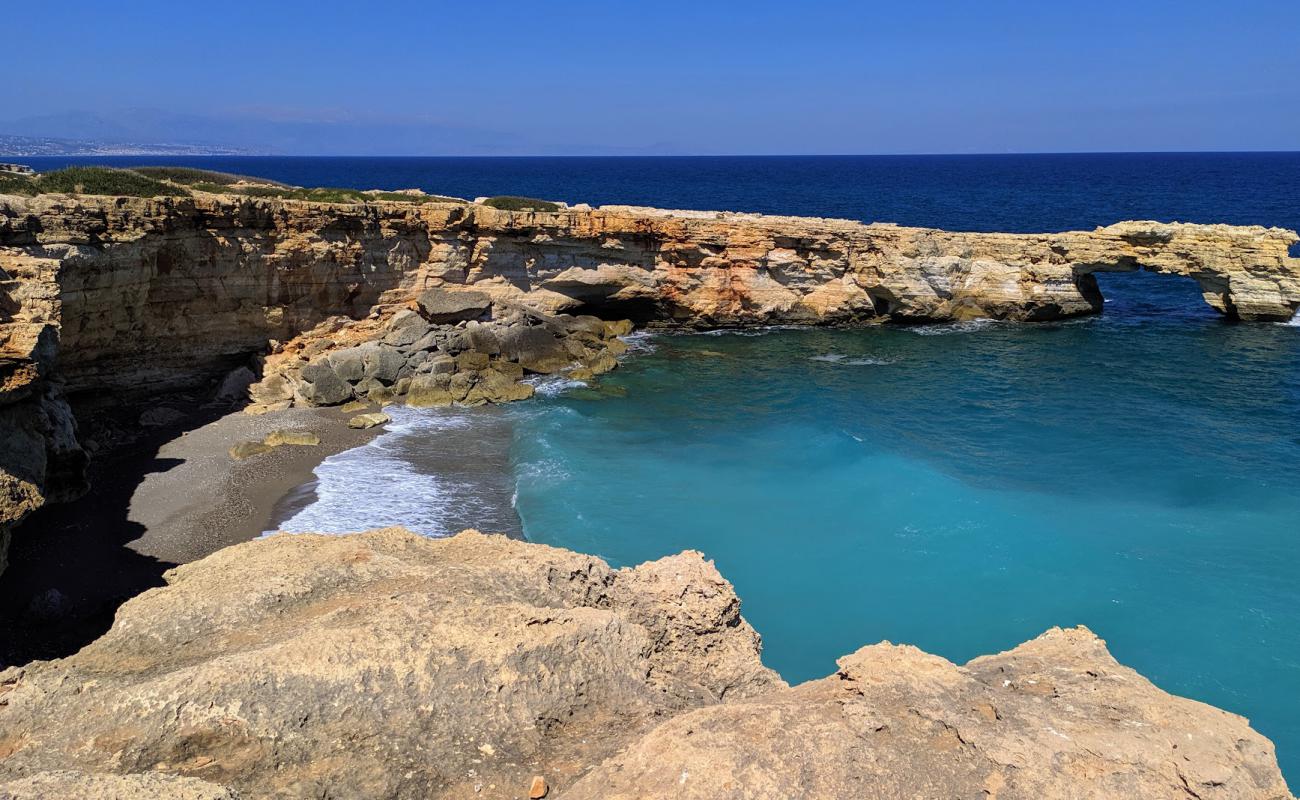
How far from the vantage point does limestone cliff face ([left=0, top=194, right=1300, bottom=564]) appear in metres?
23.7

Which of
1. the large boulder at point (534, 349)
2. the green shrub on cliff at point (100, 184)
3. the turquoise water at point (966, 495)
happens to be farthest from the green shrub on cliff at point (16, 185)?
A: the turquoise water at point (966, 495)

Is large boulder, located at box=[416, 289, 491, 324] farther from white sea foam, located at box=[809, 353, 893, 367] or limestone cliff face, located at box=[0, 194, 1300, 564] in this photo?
white sea foam, located at box=[809, 353, 893, 367]

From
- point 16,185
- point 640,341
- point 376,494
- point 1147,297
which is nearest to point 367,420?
point 376,494

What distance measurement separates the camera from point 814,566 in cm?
2084

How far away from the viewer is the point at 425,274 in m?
37.8

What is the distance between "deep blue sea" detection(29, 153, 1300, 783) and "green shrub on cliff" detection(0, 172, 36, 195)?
1369 centimetres

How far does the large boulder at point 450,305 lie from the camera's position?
121 feet

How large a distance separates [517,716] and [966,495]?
20.0m

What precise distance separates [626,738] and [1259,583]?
61.2 feet

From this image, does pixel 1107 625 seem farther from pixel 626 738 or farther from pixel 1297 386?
pixel 1297 386

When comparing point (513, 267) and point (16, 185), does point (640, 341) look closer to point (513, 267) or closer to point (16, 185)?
point (513, 267)

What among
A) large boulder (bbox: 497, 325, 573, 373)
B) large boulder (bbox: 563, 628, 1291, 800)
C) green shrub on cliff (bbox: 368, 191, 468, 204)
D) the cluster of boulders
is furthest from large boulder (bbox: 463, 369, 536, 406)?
large boulder (bbox: 563, 628, 1291, 800)

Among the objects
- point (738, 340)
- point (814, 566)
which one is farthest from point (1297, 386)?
point (814, 566)

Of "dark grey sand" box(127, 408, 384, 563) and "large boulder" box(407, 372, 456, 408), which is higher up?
"large boulder" box(407, 372, 456, 408)
